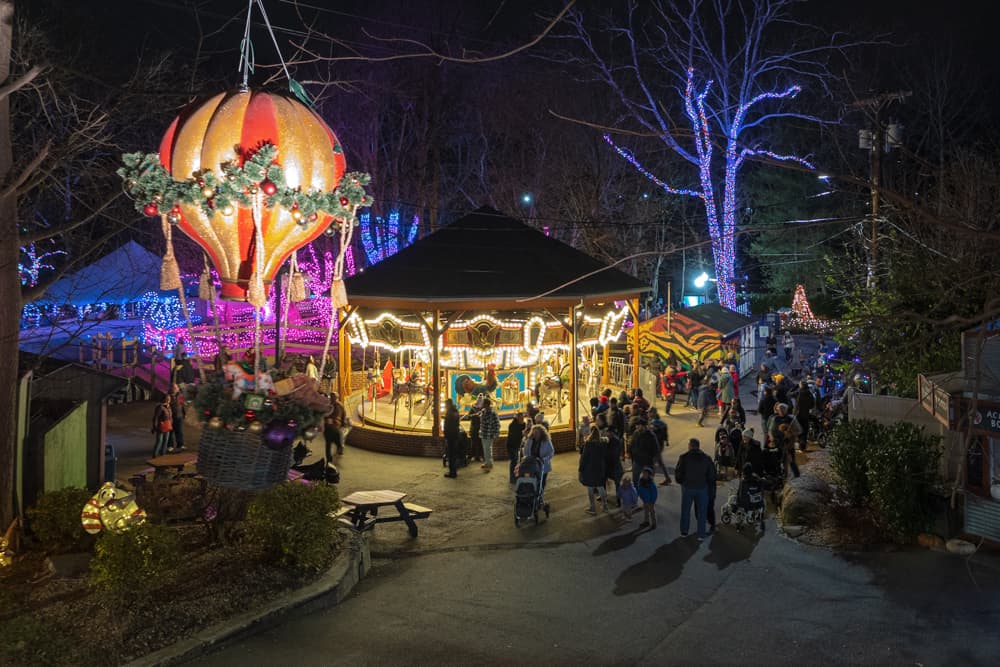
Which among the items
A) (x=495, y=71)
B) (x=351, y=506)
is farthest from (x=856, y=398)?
(x=495, y=71)

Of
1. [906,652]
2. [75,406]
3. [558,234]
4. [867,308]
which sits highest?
[558,234]

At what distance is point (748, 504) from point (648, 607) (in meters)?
3.31

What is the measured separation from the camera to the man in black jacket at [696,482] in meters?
11.6

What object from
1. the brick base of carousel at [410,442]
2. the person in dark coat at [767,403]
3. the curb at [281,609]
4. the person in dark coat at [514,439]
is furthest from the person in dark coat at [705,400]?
the curb at [281,609]

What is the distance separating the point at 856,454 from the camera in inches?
474

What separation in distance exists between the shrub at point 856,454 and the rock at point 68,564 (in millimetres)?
9624

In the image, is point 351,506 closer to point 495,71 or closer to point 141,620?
point 141,620

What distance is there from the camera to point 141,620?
7.66 metres

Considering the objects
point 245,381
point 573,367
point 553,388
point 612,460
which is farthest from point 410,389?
point 245,381

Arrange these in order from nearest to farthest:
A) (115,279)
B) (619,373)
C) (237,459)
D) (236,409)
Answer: (236,409)
(237,459)
(619,373)
(115,279)

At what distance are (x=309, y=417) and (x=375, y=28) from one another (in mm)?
26938

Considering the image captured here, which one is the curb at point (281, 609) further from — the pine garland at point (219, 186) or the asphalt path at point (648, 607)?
the pine garland at point (219, 186)

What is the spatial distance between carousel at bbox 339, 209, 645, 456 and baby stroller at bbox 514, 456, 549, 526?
4.62m

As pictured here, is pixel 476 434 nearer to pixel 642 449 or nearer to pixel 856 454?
pixel 642 449
